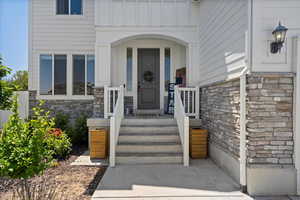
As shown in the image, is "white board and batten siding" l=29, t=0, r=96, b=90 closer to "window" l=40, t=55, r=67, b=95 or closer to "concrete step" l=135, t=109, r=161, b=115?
"window" l=40, t=55, r=67, b=95

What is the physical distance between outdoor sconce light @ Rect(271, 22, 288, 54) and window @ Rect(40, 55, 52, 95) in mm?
6853

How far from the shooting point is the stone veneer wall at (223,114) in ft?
11.8

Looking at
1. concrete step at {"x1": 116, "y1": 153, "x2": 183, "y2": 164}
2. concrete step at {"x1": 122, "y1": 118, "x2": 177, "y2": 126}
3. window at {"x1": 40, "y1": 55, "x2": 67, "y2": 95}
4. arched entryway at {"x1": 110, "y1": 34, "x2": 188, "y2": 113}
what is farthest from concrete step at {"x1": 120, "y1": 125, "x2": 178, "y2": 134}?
window at {"x1": 40, "y1": 55, "x2": 67, "y2": 95}

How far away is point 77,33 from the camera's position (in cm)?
709

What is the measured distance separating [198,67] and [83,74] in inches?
160

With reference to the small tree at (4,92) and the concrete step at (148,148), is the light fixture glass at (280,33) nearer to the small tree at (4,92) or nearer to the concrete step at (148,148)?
the concrete step at (148,148)

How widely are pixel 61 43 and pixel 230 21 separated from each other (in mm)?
5680

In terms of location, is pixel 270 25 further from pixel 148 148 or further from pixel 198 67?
pixel 148 148

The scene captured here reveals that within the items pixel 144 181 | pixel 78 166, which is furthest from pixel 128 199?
pixel 78 166

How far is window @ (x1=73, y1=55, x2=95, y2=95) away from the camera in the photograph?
7.20 meters

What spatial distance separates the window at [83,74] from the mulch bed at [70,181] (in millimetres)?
3264

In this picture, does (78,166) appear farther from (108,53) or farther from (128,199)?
(108,53)

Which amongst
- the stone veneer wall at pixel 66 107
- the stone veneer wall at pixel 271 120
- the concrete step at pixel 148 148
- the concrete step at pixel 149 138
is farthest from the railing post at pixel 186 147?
the stone veneer wall at pixel 66 107

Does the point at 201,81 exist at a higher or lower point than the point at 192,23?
lower
